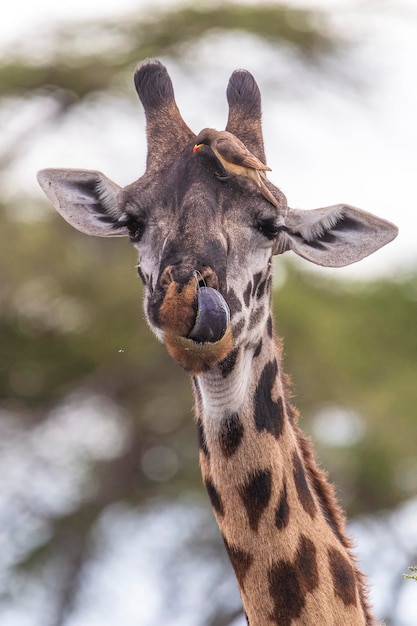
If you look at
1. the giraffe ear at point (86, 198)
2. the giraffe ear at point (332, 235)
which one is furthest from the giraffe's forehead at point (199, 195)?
the giraffe ear at point (86, 198)

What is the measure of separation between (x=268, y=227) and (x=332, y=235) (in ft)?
1.14

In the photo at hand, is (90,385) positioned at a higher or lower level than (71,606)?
higher

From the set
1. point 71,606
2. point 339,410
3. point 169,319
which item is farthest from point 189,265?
point 339,410

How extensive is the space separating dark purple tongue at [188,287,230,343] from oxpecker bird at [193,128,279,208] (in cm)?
78

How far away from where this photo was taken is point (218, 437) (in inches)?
273

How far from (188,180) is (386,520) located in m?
16.1

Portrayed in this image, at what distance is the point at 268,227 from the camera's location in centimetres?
711

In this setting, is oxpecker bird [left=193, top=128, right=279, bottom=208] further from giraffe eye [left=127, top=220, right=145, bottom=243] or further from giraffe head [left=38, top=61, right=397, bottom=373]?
giraffe eye [left=127, top=220, right=145, bottom=243]

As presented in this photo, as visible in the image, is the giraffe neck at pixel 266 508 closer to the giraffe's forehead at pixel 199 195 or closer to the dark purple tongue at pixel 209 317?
the dark purple tongue at pixel 209 317

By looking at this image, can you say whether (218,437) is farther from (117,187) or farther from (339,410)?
(339,410)

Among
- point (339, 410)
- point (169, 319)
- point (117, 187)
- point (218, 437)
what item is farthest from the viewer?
point (339, 410)

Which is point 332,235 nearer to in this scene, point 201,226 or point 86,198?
point 201,226

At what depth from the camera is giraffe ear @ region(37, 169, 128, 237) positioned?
298 inches

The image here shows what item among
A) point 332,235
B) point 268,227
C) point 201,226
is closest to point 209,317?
point 201,226
